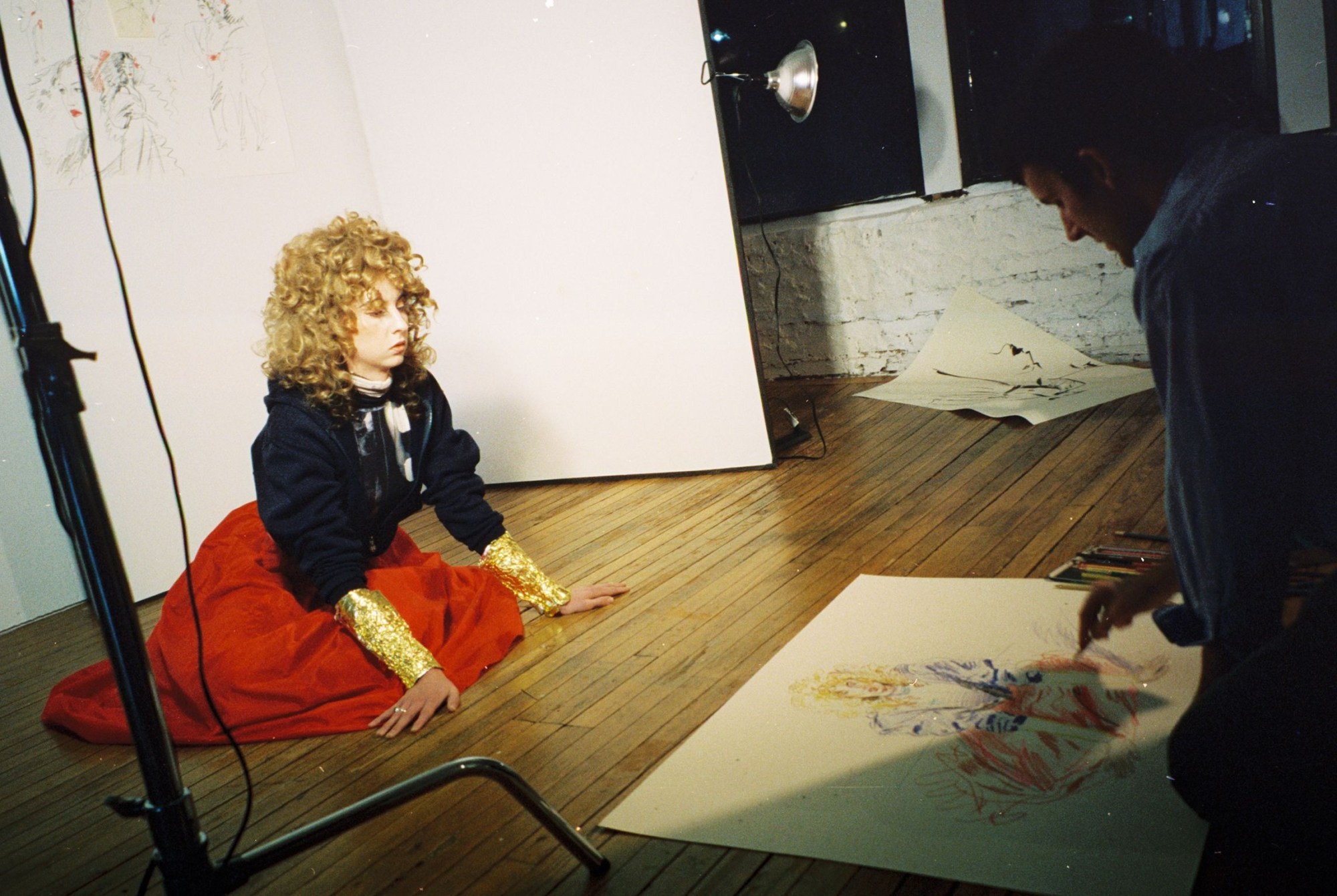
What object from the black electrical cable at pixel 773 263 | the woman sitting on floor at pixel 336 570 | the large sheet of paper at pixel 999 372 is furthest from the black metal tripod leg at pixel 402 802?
the black electrical cable at pixel 773 263

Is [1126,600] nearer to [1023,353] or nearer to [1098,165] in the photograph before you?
[1098,165]

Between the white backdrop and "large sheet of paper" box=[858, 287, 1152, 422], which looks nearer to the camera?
the white backdrop

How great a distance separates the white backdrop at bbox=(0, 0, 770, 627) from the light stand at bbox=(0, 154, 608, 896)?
1.75m

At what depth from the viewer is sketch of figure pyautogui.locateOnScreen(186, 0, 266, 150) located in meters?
2.66

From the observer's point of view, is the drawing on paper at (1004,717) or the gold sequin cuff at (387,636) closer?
the drawing on paper at (1004,717)

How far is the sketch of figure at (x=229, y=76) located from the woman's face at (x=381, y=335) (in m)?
1.32

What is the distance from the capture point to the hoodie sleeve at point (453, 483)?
190 centimetres

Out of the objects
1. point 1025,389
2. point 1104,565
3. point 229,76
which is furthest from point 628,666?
point 229,76

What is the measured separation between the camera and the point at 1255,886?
0.87m

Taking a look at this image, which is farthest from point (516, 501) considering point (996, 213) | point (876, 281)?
point (996, 213)

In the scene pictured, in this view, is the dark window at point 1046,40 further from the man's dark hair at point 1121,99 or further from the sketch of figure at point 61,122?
the sketch of figure at point 61,122

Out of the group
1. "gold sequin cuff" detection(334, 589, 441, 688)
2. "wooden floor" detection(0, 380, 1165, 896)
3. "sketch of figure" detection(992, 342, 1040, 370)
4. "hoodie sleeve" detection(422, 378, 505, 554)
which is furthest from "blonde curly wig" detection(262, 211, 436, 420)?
"sketch of figure" detection(992, 342, 1040, 370)

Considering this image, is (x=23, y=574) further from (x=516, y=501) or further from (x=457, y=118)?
(x=457, y=118)

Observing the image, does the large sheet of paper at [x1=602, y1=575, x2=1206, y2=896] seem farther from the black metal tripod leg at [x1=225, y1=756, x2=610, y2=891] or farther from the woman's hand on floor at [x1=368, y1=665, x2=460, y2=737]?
the woman's hand on floor at [x1=368, y1=665, x2=460, y2=737]
